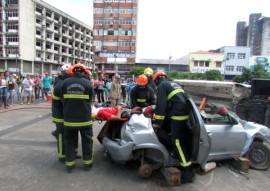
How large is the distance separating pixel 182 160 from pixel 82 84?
2076mm

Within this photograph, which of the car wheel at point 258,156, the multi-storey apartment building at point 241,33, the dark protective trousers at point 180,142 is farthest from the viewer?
the multi-storey apartment building at point 241,33

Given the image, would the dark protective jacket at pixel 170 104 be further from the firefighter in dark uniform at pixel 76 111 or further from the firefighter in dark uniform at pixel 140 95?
the firefighter in dark uniform at pixel 140 95

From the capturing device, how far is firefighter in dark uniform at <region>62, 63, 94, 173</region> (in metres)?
3.66

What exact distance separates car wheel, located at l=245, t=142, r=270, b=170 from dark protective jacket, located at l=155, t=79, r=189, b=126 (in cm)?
189

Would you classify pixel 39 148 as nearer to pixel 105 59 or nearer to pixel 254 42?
pixel 105 59

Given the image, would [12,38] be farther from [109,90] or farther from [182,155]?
[182,155]

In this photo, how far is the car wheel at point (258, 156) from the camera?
14.1 ft

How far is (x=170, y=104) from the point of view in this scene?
3.62 m

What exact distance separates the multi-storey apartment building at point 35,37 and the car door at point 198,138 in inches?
2023

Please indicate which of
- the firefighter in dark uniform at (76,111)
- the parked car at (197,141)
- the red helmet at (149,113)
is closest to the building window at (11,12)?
the firefighter in dark uniform at (76,111)

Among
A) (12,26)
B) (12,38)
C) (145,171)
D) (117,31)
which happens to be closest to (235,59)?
(117,31)

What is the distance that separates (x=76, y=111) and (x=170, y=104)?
1.59 meters

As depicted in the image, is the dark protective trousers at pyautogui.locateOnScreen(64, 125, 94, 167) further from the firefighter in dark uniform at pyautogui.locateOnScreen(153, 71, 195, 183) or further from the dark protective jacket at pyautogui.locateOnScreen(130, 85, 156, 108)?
the dark protective jacket at pyautogui.locateOnScreen(130, 85, 156, 108)

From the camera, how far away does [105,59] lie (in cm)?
5831
